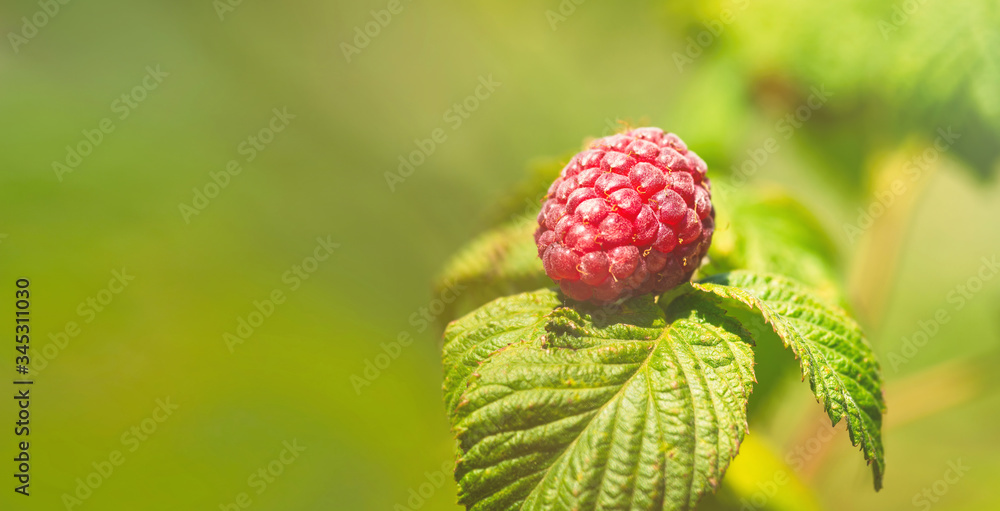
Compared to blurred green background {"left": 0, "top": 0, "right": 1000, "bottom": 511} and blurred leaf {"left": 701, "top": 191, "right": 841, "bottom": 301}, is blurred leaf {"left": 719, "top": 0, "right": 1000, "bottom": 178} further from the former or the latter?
blurred leaf {"left": 701, "top": 191, "right": 841, "bottom": 301}

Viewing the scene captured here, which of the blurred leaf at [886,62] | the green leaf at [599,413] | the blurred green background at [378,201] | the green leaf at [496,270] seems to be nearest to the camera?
the green leaf at [599,413]

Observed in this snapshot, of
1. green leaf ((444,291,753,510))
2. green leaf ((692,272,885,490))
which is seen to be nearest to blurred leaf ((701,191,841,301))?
green leaf ((692,272,885,490))

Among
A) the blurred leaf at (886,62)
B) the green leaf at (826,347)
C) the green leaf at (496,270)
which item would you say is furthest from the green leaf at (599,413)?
the blurred leaf at (886,62)

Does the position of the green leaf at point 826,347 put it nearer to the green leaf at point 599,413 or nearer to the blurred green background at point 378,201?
the green leaf at point 599,413

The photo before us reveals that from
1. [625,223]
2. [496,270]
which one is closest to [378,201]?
[496,270]

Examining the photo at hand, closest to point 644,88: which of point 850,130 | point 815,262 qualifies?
point 850,130

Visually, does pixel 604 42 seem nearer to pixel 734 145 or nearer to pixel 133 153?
pixel 734 145

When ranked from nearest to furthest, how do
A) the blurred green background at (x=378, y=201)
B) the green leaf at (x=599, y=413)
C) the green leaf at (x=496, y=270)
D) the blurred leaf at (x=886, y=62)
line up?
the green leaf at (x=599, y=413) → the green leaf at (x=496, y=270) → the blurred leaf at (x=886, y=62) → the blurred green background at (x=378, y=201)
